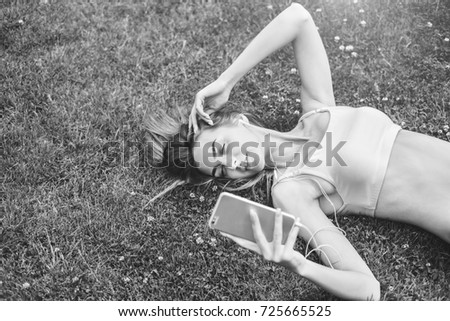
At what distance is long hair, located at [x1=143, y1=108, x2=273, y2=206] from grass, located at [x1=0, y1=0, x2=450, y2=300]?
0.12 metres

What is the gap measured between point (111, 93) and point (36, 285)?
6.09 feet

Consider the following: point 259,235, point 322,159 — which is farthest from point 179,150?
point 259,235

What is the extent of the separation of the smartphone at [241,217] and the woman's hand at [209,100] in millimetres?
1121

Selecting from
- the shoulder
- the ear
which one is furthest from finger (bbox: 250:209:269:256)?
the ear

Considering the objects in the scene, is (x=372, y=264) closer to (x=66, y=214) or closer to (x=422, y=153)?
(x=422, y=153)

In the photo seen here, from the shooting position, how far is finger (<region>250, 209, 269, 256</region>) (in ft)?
10.1

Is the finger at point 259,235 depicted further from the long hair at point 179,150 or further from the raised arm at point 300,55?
the raised arm at point 300,55

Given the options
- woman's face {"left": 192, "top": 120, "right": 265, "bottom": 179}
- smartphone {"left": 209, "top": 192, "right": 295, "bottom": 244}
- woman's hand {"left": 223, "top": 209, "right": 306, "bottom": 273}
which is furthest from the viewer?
woman's face {"left": 192, "top": 120, "right": 265, "bottom": 179}

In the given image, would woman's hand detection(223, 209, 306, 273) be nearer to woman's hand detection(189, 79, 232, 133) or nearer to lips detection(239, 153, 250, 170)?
lips detection(239, 153, 250, 170)

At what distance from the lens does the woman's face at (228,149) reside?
4160mm

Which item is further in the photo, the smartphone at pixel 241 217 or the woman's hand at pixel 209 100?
the woman's hand at pixel 209 100

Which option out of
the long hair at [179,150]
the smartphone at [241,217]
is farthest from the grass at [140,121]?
the smartphone at [241,217]

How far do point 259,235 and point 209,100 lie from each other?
5.48 ft

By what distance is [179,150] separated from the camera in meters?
4.32
